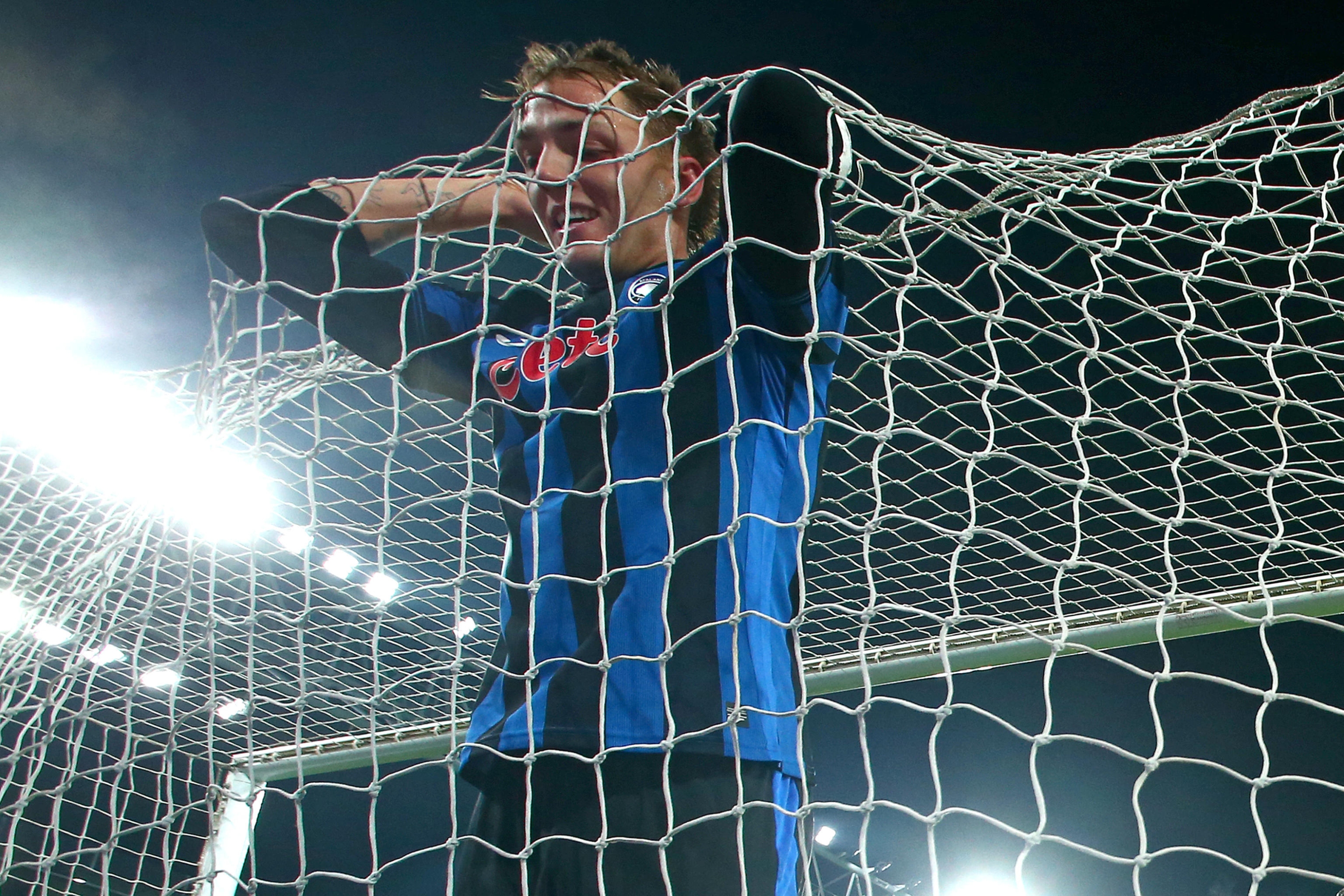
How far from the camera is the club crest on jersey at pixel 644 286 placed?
71 cm

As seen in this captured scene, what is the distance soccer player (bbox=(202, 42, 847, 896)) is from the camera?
1.80 ft

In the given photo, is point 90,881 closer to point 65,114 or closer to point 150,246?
point 150,246

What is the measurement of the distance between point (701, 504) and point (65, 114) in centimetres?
232

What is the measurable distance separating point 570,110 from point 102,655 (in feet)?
2.52

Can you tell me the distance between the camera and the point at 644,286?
2.34ft

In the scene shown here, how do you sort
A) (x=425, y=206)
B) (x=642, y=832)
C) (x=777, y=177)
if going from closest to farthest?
(x=642, y=832) → (x=777, y=177) → (x=425, y=206)

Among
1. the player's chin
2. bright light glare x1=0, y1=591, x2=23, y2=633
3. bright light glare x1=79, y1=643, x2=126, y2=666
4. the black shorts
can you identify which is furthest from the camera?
bright light glare x1=0, y1=591, x2=23, y2=633

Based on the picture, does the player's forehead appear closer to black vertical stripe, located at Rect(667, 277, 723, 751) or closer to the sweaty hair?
the sweaty hair

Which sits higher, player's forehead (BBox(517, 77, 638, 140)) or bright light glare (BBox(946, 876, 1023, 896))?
bright light glare (BBox(946, 876, 1023, 896))

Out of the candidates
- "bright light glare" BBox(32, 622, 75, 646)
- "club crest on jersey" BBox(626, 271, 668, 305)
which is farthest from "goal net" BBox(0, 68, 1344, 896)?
"club crest on jersey" BBox(626, 271, 668, 305)

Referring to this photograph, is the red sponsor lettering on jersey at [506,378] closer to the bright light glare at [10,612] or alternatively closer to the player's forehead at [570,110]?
the player's forehead at [570,110]

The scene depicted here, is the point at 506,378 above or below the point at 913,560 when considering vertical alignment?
below

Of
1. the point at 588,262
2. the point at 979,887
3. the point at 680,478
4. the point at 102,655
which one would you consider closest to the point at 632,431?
the point at 680,478

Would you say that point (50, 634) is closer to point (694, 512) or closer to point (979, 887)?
point (694, 512)
